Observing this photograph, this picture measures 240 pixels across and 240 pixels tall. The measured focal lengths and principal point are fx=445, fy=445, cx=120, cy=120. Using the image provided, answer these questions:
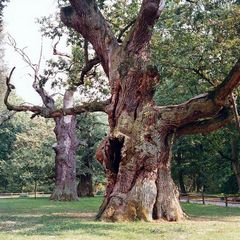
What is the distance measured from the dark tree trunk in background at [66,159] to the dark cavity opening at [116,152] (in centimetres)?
1739

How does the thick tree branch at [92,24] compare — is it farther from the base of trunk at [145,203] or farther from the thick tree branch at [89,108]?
the base of trunk at [145,203]

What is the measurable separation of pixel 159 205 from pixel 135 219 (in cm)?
117

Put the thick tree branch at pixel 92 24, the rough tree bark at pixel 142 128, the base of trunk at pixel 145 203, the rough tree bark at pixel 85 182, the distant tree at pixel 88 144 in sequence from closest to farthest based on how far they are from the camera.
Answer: the base of trunk at pixel 145 203 → the rough tree bark at pixel 142 128 → the thick tree branch at pixel 92 24 → the rough tree bark at pixel 85 182 → the distant tree at pixel 88 144

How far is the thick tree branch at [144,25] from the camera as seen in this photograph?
1599cm

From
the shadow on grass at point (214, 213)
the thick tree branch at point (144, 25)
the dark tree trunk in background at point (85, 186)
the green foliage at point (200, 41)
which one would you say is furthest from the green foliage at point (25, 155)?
the thick tree branch at point (144, 25)

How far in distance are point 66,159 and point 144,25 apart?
20013 mm

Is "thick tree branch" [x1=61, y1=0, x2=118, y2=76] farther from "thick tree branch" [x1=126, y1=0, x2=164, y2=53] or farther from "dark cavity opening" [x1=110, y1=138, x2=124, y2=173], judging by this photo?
"dark cavity opening" [x1=110, y1=138, x2=124, y2=173]

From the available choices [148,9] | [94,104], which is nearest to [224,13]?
[148,9]

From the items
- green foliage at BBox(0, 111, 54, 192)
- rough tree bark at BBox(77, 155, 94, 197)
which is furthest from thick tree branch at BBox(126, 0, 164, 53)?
green foliage at BBox(0, 111, 54, 192)

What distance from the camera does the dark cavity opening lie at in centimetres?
1590

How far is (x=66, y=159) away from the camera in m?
34.7

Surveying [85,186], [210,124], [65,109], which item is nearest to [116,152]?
[210,124]

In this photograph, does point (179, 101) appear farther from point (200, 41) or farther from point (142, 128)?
point (142, 128)

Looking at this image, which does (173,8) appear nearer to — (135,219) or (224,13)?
(224,13)
